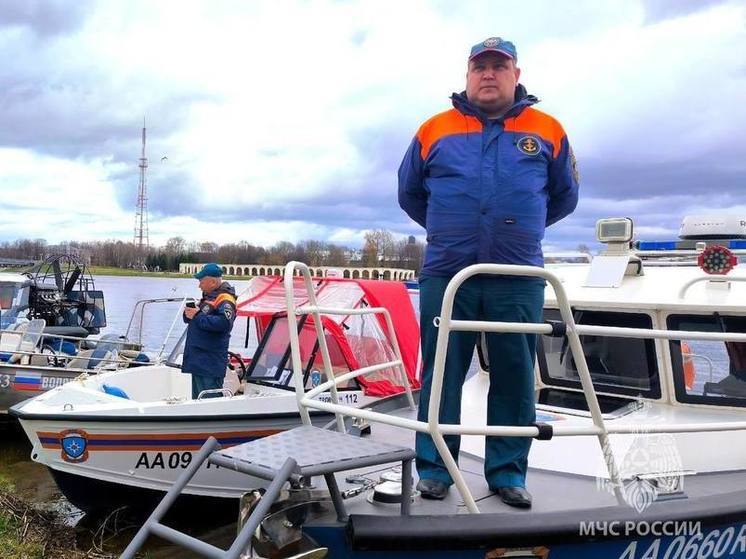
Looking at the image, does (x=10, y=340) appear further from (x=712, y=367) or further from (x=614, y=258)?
(x=712, y=367)

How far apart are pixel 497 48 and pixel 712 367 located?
2.39 metres

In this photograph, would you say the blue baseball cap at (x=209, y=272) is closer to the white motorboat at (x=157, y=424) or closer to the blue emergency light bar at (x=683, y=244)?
the white motorboat at (x=157, y=424)

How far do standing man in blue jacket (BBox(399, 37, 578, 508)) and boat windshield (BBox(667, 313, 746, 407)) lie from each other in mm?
1426

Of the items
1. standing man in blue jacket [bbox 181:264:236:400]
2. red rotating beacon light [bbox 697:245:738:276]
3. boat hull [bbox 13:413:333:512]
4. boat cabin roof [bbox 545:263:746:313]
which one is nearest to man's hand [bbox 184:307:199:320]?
standing man in blue jacket [bbox 181:264:236:400]

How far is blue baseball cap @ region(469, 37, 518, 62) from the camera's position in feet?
9.96

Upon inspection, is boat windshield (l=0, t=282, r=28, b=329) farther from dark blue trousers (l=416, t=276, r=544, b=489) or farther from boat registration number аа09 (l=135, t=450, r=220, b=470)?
dark blue trousers (l=416, t=276, r=544, b=489)

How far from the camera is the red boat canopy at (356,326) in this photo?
7.19 metres

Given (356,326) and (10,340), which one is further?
(10,340)

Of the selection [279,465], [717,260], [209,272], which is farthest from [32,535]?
[717,260]

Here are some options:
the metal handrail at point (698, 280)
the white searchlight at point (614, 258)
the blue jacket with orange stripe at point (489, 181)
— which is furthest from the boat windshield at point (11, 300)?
the metal handrail at point (698, 280)

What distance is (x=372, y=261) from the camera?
504 inches

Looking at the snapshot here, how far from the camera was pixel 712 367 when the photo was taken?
4191 mm

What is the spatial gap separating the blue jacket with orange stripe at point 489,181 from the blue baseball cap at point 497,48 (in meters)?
0.18

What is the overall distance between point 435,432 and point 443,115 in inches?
55.9
